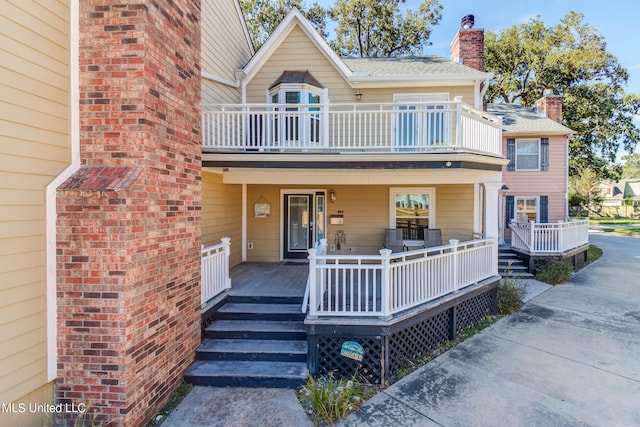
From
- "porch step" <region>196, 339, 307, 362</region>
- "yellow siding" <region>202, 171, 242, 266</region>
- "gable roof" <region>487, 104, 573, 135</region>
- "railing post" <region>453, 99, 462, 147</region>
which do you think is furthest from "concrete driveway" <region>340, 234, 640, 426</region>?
"gable roof" <region>487, 104, 573, 135</region>

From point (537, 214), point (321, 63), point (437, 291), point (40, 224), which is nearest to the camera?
point (40, 224)

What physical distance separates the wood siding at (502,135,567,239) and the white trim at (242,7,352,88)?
9210 mm

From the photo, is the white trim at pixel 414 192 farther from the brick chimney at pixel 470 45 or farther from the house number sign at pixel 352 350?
the house number sign at pixel 352 350

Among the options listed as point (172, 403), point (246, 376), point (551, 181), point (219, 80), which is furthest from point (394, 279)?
point (551, 181)

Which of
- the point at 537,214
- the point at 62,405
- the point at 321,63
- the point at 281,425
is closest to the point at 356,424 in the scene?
the point at 281,425

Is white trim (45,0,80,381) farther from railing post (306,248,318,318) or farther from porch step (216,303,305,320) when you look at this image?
railing post (306,248,318,318)

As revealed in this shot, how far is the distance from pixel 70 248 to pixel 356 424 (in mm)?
3903

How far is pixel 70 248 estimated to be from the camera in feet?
11.7

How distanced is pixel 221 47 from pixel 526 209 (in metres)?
14.0

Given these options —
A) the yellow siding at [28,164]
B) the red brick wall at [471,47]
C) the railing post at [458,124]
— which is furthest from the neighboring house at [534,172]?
the yellow siding at [28,164]

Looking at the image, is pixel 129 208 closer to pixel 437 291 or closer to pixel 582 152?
pixel 437 291

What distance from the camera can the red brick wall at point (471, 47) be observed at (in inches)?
410

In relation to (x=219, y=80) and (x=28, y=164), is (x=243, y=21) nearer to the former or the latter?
(x=219, y=80)

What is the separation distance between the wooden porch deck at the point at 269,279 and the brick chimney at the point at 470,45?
8488mm
